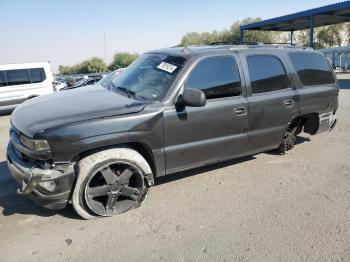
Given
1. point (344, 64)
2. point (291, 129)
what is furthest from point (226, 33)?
point (291, 129)

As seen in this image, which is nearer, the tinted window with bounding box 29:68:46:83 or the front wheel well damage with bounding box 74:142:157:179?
the front wheel well damage with bounding box 74:142:157:179

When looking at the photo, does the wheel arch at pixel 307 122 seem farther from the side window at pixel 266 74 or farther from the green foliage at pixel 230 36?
the green foliage at pixel 230 36

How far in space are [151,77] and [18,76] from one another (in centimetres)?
1146

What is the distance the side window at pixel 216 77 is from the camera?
385 centimetres

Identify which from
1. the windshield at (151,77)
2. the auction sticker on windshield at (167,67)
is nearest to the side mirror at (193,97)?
the windshield at (151,77)

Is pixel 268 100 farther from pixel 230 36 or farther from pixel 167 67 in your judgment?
pixel 230 36

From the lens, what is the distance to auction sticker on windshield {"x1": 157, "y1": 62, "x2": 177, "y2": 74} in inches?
154

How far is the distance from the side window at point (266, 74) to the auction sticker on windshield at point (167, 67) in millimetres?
1074

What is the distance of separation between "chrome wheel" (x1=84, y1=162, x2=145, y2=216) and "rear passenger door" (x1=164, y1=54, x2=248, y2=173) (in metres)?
0.45

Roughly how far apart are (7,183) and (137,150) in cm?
203

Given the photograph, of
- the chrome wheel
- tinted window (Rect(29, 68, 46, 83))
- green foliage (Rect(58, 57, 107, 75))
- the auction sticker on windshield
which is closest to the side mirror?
the auction sticker on windshield

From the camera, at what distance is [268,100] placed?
442 centimetres

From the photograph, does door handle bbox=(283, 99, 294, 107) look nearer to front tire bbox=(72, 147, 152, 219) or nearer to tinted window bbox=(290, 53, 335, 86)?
tinted window bbox=(290, 53, 335, 86)

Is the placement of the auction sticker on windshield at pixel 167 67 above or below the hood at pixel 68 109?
above
